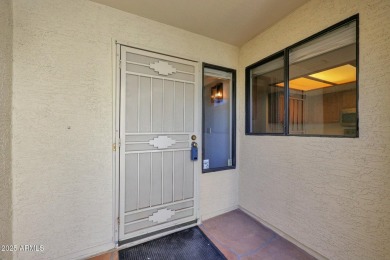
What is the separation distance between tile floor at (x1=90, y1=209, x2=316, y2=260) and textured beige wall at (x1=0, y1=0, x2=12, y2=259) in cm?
84

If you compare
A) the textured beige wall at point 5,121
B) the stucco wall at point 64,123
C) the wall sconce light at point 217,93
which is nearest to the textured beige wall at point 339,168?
the wall sconce light at point 217,93

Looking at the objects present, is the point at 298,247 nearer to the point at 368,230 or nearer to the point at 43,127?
the point at 368,230

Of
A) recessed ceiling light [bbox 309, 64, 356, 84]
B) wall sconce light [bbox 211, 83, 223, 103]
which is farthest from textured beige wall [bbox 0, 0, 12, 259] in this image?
recessed ceiling light [bbox 309, 64, 356, 84]

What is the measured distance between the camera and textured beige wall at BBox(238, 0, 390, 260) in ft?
4.17

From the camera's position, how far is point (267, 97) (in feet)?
7.64

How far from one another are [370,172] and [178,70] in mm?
2174

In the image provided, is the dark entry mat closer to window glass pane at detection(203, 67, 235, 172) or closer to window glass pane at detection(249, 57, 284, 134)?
window glass pane at detection(203, 67, 235, 172)

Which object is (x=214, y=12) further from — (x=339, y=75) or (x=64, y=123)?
(x=64, y=123)

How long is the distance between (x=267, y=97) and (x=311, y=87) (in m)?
0.55

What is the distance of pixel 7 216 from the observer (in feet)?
4.39

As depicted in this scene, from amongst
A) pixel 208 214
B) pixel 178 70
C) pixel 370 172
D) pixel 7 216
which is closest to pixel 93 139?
pixel 7 216

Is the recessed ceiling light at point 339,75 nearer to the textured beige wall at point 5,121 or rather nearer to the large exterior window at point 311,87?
the large exterior window at point 311,87

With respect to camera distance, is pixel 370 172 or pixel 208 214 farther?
pixel 208 214

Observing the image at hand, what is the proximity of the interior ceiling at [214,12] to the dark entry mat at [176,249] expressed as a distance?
8.81 ft
